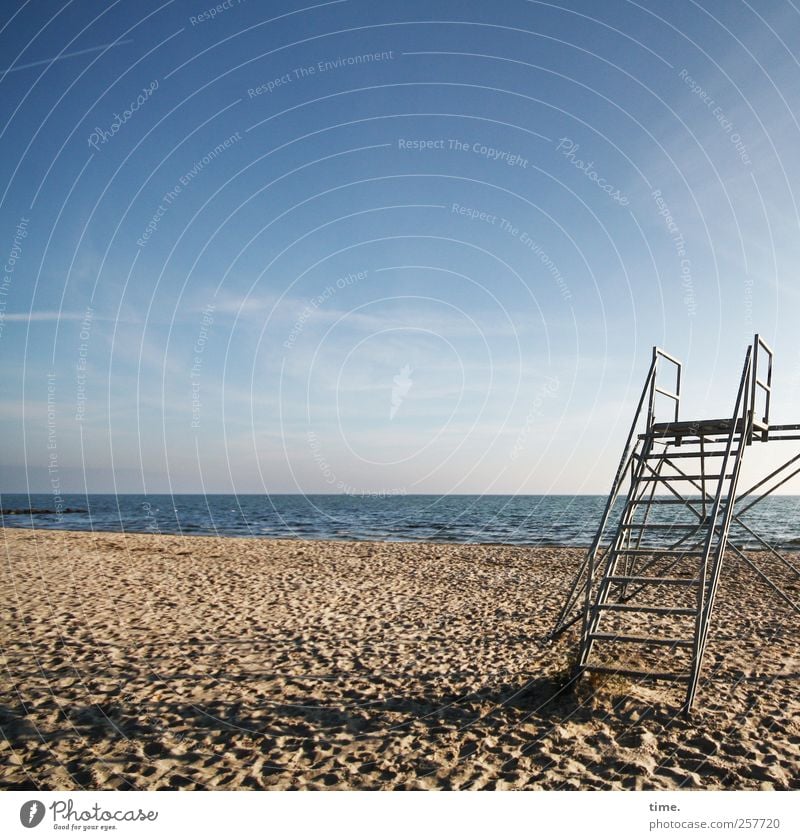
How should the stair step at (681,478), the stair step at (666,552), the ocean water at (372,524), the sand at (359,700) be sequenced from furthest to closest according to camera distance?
the ocean water at (372,524), the stair step at (681,478), the stair step at (666,552), the sand at (359,700)

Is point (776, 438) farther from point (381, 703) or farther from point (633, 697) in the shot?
point (381, 703)

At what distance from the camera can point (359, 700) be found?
7.03 metres

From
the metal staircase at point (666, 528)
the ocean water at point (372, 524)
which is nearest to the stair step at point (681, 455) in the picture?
the metal staircase at point (666, 528)

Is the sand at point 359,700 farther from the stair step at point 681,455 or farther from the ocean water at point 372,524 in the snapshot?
the ocean water at point 372,524

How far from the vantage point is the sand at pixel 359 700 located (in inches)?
211

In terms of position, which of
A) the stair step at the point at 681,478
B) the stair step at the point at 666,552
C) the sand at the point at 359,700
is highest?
the stair step at the point at 681,478

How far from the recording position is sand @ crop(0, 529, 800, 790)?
535 cm

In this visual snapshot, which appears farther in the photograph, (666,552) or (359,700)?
(666,552)

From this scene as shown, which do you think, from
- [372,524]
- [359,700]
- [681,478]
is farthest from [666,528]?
[372,524]

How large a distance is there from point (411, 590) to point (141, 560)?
1094 centimetres

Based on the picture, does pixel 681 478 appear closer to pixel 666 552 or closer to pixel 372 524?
pixel 666 552

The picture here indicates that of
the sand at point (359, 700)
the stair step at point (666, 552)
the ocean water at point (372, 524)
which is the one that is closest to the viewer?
the sand at point (359, 700)

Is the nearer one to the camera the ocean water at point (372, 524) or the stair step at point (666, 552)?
the stair step at point (666, 552)

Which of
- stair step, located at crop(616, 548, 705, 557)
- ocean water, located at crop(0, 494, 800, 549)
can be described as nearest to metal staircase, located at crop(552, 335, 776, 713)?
stair step, located at crop(616, 548, 705, 557)
